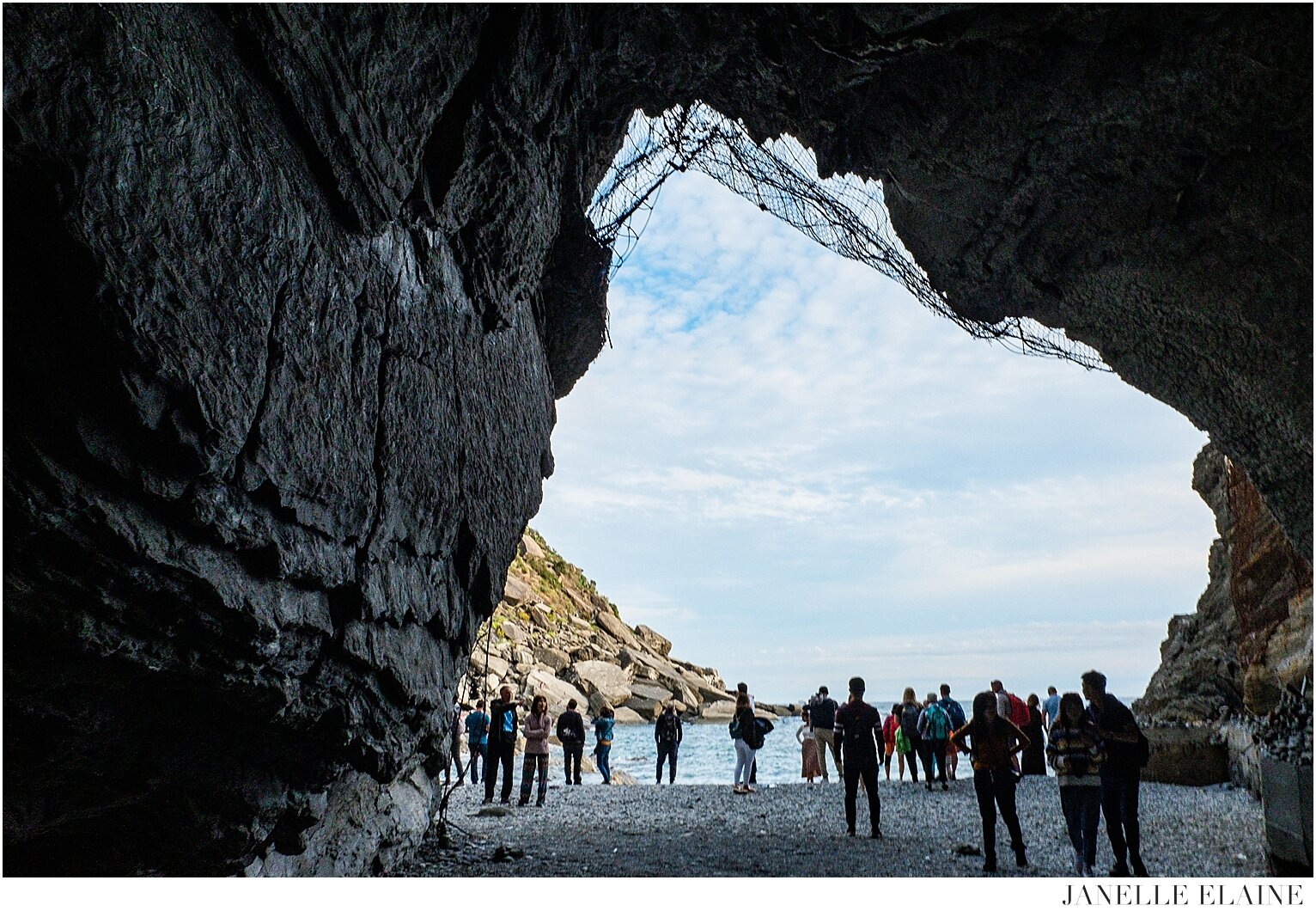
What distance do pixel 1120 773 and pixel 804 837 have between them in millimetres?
4391

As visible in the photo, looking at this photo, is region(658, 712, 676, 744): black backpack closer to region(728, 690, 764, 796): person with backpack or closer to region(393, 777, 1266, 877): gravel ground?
region(728, 690, 764, 796): person with backpack

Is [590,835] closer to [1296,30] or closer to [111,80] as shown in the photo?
[111,80]

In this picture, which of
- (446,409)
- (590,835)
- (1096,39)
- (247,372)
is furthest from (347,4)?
(590,835)

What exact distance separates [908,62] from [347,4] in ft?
15.0

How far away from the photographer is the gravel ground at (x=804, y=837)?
7785mm

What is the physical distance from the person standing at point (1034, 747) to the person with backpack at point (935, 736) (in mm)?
1369

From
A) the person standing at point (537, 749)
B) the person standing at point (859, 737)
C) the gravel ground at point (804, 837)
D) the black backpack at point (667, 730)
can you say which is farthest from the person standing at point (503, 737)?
the person standing at point (859, 737)

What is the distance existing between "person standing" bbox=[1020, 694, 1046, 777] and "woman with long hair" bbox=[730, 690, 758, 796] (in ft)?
16.1

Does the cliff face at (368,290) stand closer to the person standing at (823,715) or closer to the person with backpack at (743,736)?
the person with backpack at (743,736)

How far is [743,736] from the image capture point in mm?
14352

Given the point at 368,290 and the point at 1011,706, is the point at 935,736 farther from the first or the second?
the point at 368,290

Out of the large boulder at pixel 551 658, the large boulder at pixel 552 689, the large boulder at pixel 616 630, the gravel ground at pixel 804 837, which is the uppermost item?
the large boulder at pixel 616 630

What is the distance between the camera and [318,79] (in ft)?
15.8
